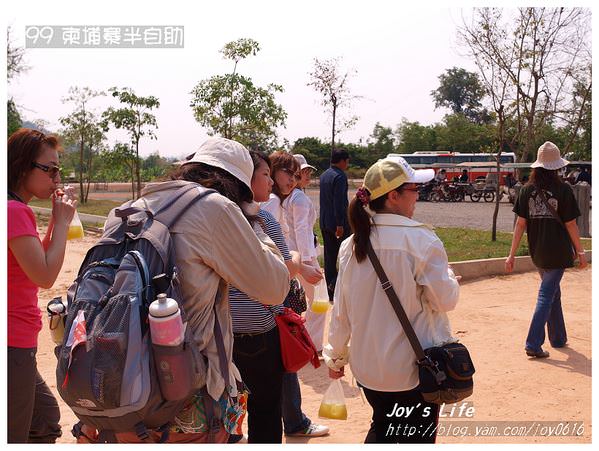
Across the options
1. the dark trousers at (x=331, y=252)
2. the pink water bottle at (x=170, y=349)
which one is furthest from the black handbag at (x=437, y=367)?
the dark trousers at (x=331, y=252)

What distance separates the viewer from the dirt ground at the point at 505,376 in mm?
4512

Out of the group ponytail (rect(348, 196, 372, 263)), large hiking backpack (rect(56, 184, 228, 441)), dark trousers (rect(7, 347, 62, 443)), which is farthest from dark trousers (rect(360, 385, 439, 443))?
dark trousers (rect(7, 347, 62, 443))

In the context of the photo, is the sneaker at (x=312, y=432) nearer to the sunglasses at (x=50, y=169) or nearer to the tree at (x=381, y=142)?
the sunglasses at (x=50, y=169)

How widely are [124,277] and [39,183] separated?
0.94 m

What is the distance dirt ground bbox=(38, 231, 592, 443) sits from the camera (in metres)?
4.51

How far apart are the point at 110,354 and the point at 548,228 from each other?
4.46m

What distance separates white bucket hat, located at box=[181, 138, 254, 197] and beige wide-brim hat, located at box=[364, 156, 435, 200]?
702 mm

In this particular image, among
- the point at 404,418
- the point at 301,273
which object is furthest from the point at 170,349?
the point at 301,273

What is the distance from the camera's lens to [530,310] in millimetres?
7551

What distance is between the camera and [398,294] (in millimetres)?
2965

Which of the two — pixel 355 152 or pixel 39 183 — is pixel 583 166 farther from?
pixel 39 183

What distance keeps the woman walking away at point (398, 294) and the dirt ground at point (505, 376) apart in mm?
1314

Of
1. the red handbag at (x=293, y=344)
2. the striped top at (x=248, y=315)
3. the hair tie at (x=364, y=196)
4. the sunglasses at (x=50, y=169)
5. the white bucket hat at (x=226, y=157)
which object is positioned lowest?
the red handbag at (x=293, y=344)

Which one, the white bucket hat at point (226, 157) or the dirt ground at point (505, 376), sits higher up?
the white bucket hat at point (226, 157)
